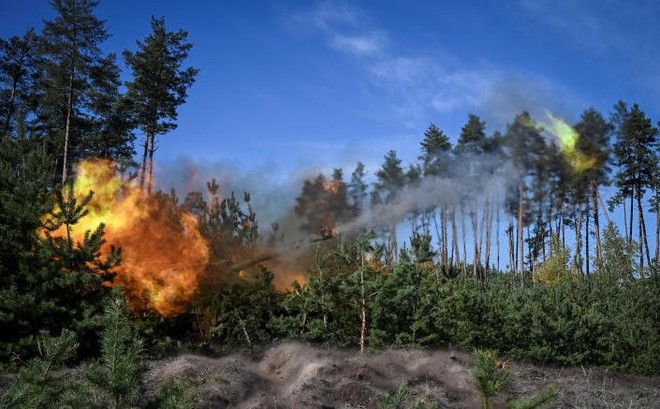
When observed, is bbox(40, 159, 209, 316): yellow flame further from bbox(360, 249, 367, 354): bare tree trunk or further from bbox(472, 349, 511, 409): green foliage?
bbox(472, 349, 511, 409): green foliage

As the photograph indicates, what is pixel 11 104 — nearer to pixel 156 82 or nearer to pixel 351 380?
pixel 156 82

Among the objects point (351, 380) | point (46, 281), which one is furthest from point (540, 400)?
point (46, 281)

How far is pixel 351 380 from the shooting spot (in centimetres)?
991

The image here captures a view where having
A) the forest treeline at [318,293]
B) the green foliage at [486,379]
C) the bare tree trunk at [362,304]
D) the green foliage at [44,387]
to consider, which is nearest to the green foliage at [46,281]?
the forest treeline at [318,293]

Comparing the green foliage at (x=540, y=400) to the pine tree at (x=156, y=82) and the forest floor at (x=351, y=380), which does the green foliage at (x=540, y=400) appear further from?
the pine tree at (x=156, y=82)

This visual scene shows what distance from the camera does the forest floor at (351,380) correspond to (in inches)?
363

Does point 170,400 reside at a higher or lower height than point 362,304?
higher

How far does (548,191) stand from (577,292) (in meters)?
30.2

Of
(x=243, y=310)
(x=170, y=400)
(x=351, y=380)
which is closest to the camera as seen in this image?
(x=170, y=400)

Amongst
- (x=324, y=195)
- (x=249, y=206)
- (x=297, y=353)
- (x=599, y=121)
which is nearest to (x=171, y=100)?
(x=324, y=195)

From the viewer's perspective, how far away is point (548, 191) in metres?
47.2

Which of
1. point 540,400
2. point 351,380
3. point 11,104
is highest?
point 11,104

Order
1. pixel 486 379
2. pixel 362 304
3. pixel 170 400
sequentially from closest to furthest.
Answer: pixel 486 379, pixel 170 400, pixel 362 304

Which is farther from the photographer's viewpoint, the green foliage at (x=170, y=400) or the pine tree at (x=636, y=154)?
the pine tree at (x=636, y=154)
